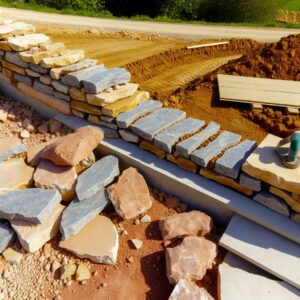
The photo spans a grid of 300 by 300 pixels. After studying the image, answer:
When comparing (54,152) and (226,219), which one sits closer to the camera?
(226,219)

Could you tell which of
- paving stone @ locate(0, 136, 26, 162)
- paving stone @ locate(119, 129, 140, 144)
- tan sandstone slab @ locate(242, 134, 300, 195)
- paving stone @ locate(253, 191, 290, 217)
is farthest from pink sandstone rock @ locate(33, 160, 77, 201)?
paving stone @ locate(253, 191, 290, 217)

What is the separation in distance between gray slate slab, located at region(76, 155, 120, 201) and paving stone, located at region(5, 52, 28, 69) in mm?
2291

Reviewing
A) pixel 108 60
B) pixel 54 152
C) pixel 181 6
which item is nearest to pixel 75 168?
pixel 54 152

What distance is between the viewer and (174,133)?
3615mm

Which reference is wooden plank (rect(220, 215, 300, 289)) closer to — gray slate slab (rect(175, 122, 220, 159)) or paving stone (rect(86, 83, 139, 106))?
gray slate slab (rect(175, 122, 220, 159))

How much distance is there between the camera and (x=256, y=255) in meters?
2.85

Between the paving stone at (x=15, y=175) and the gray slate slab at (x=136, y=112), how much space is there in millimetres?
1249

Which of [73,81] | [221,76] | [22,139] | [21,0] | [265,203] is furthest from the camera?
[21,0]

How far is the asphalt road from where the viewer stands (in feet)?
34.5

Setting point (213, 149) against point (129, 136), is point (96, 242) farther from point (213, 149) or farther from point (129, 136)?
point (213, 149)

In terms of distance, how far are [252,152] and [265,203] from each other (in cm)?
54

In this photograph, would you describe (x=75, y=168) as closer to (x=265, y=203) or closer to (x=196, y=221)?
(x=196, y=221)

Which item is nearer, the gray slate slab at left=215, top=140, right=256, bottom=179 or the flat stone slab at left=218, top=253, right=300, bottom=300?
the flat stone slab at left=218, top=253, right=300, bottom=300

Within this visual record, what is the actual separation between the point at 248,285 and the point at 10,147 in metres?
3.26
